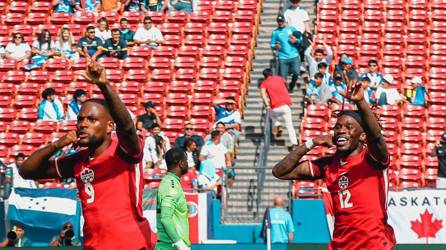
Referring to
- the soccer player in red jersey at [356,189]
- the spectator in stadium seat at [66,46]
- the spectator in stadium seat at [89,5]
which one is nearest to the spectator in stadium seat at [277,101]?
the spectator in stadium seat at [66,46]

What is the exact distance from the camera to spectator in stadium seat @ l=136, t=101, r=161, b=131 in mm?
21922

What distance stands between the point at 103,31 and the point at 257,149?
472 cm

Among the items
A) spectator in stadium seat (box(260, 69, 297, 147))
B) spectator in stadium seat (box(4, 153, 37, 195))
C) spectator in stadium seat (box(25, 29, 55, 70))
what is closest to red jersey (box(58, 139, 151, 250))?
spectator in stadium seat (box(4, 153, 37, 195))

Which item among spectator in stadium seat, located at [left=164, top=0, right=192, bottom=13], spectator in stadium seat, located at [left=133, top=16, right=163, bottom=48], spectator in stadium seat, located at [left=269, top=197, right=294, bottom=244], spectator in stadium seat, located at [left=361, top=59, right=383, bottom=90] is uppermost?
spectator in stadium seat, located at [left=164, top=0, right=192, bottom=13]

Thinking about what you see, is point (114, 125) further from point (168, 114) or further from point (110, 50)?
point (110, 50)

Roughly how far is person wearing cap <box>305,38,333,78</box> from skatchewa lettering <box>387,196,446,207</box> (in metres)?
4.96

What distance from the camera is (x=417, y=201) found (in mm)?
18984

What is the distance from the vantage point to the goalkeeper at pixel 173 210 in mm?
12078

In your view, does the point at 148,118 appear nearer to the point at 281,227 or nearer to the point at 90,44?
the point at 90,44

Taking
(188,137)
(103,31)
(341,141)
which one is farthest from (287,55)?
(341,141)

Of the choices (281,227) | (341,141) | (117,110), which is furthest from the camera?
(281,227)

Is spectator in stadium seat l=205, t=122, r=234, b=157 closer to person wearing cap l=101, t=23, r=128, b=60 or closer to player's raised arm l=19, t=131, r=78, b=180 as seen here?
person wearing cap l=101, t=23, r=128, b=60

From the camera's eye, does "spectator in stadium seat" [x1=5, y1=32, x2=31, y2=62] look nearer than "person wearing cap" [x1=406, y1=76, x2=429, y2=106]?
No

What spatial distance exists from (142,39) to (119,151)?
662 inches
